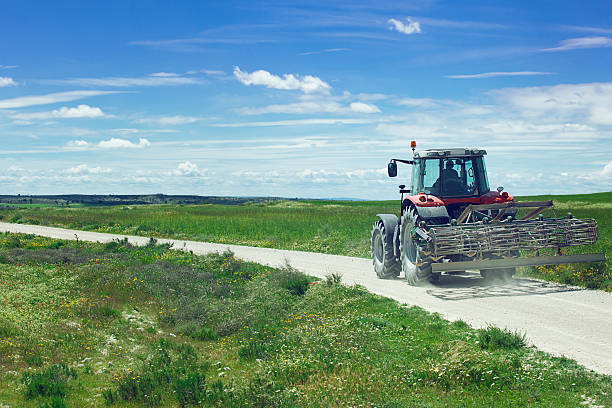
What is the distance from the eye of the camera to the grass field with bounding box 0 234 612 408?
778cm

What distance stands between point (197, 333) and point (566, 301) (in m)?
9.22

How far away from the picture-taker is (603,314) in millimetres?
11703

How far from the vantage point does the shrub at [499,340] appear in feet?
30.7

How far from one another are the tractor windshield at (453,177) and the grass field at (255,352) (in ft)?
14.9

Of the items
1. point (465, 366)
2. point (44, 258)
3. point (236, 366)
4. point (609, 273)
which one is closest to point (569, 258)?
point (609, 273)

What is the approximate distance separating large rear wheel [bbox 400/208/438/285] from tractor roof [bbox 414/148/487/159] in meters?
1.85

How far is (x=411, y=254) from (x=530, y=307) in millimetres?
4642

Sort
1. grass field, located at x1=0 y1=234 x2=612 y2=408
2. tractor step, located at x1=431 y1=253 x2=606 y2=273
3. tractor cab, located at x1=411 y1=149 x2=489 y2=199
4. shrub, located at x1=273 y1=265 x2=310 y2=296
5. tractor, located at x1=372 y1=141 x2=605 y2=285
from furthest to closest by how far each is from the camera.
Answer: tractor cab, located at x1=411 y1=149 x2=489 y2=199
shrub, located at x1=273 y1=265 x2=310 y2=296
tractor, located at x1=372 y1=141 x2=605 y2=285
tractor step, located at x1=431 y1=253 x2=606 y2=273
grass field, located at x1=0 y1=234 x2=612 y2=408

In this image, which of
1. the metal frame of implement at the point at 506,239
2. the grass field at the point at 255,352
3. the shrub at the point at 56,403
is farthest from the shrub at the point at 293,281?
the shrub at the point at 56,403

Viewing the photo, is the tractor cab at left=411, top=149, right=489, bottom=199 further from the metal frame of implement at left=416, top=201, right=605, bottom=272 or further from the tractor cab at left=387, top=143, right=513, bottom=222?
the metal frame of implement at left=416, top=201, right=605, bottom=272

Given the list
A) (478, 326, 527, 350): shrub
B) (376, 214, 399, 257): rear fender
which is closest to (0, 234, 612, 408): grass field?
(478, 326, 527, 350): shrub

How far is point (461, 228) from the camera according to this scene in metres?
14.3

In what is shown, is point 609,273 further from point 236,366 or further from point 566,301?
point 236,366

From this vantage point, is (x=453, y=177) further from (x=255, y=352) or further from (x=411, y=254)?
(x=255, y=352)
